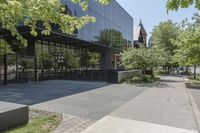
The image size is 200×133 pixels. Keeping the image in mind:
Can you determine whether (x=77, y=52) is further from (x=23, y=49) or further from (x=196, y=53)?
(x=196, y=53)

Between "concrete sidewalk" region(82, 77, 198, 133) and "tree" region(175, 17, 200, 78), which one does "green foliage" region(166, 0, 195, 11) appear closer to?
"concrete sidewalk" region(82, 77, 198, 133)

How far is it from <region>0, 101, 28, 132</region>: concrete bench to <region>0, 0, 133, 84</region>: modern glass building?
10495 mm

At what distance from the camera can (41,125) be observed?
712cm

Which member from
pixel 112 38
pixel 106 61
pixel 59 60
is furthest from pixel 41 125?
pixel 106 61

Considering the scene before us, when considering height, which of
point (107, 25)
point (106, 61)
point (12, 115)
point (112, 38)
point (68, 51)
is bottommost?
point (12, 115)

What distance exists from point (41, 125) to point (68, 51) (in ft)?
71.3

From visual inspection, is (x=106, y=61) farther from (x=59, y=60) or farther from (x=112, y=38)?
(x=59, y=60)

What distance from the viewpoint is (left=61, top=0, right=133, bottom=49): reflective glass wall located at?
84.8 feet

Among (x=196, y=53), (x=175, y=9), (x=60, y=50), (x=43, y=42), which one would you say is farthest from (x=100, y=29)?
(x=175, y=9)

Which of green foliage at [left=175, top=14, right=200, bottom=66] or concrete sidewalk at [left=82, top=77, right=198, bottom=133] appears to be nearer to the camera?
concrete sidewalk at [left=82, top=77, right=198, bottom=133]

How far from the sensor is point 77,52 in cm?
3075

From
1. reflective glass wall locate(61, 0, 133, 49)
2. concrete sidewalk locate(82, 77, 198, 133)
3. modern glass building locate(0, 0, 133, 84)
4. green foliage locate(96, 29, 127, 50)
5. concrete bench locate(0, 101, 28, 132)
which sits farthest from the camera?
green foliage locate(96, 29, 127, 50)

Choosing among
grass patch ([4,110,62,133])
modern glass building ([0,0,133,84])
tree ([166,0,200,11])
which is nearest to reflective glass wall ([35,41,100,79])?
modern glass building ([0,0,133,84])

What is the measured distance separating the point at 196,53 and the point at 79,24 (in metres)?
15.6
